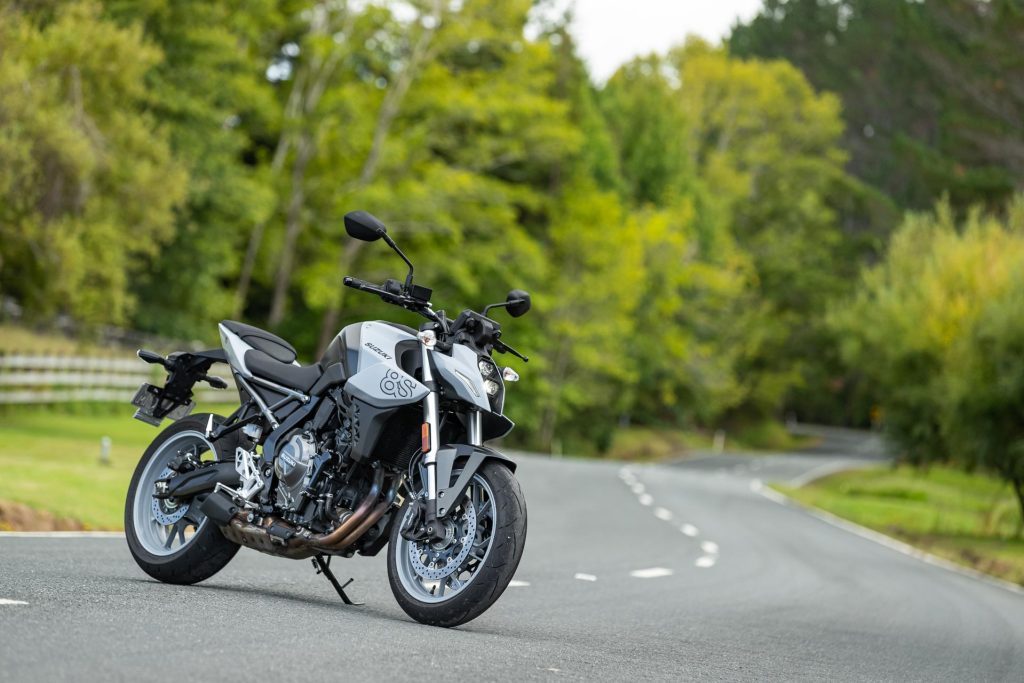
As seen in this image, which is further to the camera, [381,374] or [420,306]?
[420,306]

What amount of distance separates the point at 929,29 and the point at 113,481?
57.7 metres

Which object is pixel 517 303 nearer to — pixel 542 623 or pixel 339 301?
pixel 542 623

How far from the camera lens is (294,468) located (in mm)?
7445

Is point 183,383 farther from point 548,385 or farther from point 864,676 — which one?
point 548,385

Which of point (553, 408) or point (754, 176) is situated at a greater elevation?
point (754, 176)

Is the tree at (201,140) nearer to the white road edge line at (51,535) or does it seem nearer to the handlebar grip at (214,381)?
the white road edge line at (51,535)

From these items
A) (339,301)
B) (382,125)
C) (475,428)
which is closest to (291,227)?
(339,301)

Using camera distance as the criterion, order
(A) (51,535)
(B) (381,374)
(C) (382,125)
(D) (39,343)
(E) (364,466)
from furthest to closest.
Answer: (C) (382,125) → (D) (39,343) → (A) (51,535) → (E) (364,466) → (B) (381,374)

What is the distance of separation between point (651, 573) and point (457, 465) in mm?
6505

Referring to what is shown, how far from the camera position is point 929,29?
218 feet

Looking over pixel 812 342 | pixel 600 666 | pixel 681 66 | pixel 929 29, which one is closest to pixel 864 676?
pixel 600 666

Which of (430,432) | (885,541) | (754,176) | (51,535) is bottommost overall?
(885,541)

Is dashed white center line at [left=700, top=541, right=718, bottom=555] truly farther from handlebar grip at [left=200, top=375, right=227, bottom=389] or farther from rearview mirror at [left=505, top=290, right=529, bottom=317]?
rearview mirror at [left=505, top=290, right=529, bottom=317]

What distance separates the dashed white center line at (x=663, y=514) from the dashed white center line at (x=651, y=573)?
828 centimetres
